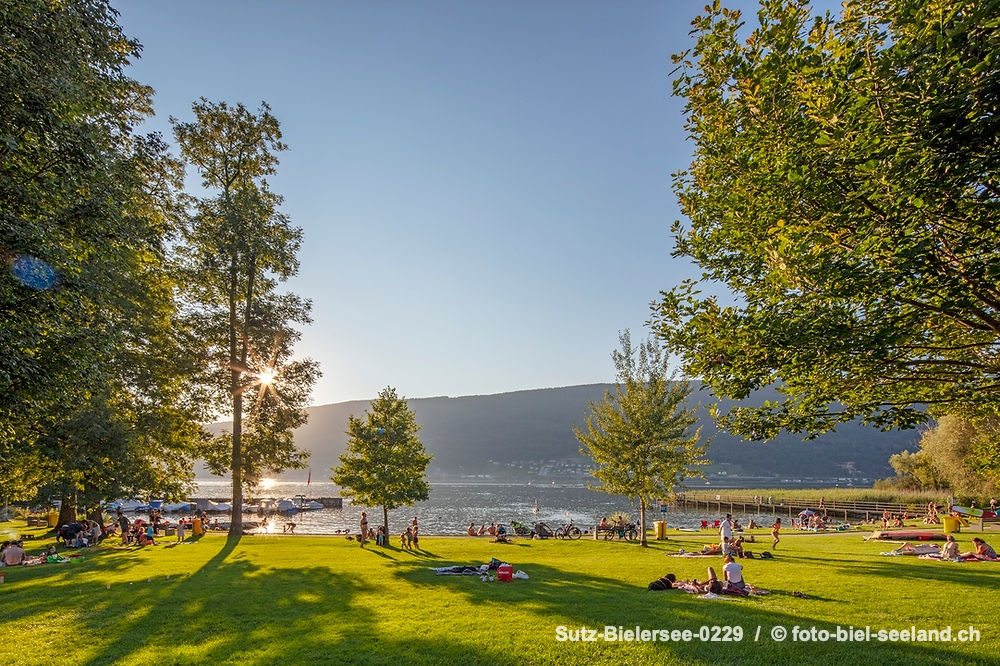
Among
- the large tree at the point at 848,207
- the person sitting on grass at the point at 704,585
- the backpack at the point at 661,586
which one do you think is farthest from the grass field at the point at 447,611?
the large tree at the point at 848,207

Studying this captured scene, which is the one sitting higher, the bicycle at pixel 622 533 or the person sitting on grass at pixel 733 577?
the person sitting on grass at pixel 733 577

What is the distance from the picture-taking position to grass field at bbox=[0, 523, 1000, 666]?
9.52 meters

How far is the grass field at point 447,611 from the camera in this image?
375 inches

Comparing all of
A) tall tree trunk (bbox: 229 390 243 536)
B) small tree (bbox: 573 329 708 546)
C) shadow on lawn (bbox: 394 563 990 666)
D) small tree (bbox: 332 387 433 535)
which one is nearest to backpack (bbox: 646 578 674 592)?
shadow on lawn (bbox: 394 563 990 666)

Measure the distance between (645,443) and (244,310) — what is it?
23.7m

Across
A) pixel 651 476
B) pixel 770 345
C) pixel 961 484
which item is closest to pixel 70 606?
pixel 770 345

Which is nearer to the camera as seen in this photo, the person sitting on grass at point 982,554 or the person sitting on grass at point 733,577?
the person sitting on grass at point 733,577

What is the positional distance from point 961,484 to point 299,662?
64.0 m

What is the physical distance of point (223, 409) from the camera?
3061 cm

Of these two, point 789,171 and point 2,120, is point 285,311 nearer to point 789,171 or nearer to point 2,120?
point 2,120

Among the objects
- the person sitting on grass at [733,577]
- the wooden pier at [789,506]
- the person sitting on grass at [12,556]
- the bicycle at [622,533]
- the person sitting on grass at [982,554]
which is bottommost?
the wooden pier at [789,506]

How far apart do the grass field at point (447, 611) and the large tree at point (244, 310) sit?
9.07m

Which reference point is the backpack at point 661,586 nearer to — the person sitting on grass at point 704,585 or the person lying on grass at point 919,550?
the person sitting on grass at point 704,585

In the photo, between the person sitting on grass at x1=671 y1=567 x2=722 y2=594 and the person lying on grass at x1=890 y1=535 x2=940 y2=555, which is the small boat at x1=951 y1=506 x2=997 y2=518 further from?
the person sitting on grass at x1=671 y1=567 x2=722 y2=594
